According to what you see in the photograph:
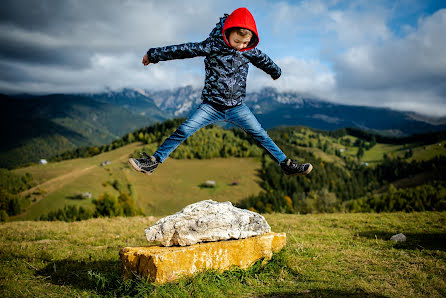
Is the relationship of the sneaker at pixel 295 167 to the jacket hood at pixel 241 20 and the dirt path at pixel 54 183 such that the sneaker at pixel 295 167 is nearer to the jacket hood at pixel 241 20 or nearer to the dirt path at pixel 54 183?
the jacket hood at pixel 241 20

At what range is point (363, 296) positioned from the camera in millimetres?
5094

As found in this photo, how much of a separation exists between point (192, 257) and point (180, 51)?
4651 millimetres

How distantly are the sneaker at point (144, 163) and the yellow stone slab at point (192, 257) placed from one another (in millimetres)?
1851

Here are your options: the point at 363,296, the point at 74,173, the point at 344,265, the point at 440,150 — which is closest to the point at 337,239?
the point at 344,265

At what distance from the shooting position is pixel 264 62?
648 centimetres

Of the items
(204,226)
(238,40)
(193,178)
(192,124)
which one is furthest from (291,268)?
(193,178)

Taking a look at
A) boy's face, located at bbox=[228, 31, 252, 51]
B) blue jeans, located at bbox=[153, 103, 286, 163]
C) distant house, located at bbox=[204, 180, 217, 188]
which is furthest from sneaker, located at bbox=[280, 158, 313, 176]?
distant house, located at bbox=[204, 180, 217, 188]

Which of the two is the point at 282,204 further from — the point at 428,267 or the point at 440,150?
the point at 440,150

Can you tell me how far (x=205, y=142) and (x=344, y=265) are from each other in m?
148

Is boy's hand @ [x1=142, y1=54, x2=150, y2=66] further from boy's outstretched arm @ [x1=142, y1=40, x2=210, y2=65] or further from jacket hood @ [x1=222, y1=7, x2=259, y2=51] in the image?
jacket hood @ [x1=222, y1=7, x2=259, y2=51]

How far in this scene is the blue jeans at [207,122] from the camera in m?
6.00

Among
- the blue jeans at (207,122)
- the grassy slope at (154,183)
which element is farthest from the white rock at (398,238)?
the grassy slope at (154,183)

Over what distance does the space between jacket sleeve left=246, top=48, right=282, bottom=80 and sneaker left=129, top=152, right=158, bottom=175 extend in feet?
10.8

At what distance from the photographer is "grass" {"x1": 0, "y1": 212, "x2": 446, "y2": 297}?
5.49 meters
